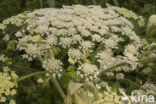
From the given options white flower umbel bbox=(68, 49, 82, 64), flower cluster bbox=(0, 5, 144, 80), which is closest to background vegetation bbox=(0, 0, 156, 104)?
flower cluster bbox=(0, 5, 144, 80)

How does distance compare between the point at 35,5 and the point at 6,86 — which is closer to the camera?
the point at 6,86

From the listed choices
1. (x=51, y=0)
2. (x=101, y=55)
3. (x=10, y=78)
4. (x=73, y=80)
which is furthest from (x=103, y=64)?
(x=51, y=0)

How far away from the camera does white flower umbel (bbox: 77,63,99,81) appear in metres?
0.99

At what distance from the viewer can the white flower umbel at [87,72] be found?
0.99 metres

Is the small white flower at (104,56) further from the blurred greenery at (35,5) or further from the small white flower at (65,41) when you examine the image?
the blurred greenery at (35,5)

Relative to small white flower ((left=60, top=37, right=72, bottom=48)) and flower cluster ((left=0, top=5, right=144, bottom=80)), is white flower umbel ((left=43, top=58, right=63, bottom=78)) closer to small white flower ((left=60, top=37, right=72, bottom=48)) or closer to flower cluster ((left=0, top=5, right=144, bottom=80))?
flower cluster ((left=0, top=5, right=144, bottom=80))

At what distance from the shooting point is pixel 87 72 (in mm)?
993

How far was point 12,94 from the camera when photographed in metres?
0.93

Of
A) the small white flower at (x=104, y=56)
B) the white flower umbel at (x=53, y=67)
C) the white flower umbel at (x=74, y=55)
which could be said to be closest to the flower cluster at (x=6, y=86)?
the white flower umbel at (x=53, y=67)

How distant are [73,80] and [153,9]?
53.4 inches

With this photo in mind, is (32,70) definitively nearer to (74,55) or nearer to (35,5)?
(74,55)

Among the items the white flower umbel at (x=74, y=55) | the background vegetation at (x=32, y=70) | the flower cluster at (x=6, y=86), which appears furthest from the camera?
the background vegetation at (x=32, y=70)

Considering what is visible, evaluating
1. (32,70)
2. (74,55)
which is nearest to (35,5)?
(32,70)

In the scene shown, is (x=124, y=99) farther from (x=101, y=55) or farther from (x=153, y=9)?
(x=153, y=9)
